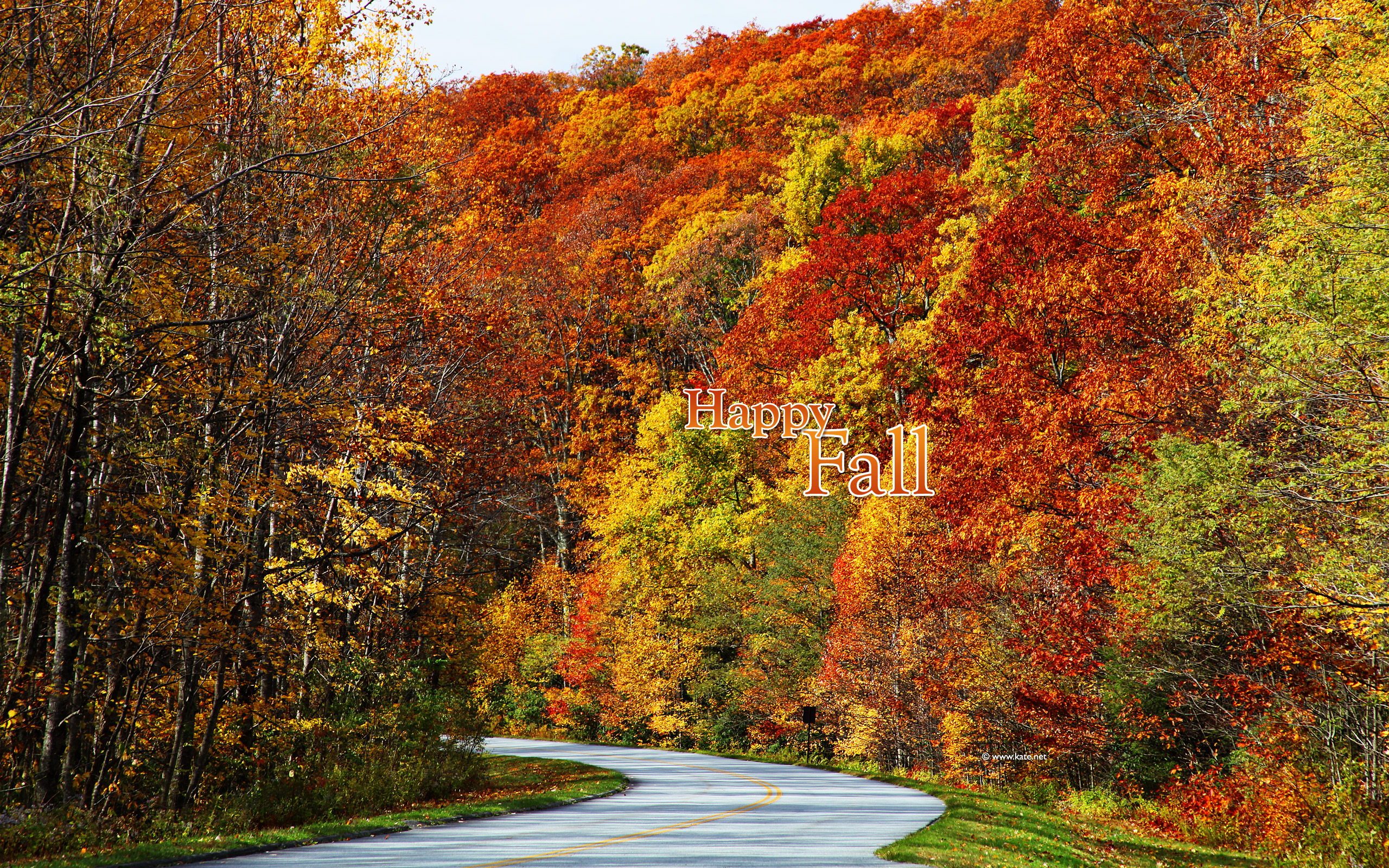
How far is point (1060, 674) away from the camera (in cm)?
2164

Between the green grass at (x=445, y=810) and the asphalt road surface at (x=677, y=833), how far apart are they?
1.84 feet

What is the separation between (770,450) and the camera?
135ft

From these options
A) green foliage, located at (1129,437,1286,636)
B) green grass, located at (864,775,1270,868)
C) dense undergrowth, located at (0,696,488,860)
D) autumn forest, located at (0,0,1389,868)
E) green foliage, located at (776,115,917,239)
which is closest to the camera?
dense undergrowth, located at (0,696,488,860)

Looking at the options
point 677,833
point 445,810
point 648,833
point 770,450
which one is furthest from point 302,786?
point 770,450

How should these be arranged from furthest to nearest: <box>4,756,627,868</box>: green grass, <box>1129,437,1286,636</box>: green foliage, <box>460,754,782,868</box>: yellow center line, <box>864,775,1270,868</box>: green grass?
<box>1129,437,1286,636</box>: green foliage
<box>864,775,1270,868</box>: green grass
<box>4,756,627,868</box>: green grass
<box>460,754,782,868</box>: yellow center line

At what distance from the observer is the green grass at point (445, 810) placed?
10.0m

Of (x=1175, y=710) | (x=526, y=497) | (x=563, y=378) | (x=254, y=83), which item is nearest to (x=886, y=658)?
(x=1175, y=710)

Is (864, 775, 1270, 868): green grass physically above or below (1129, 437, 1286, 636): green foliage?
below

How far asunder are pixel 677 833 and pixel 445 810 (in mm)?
5077

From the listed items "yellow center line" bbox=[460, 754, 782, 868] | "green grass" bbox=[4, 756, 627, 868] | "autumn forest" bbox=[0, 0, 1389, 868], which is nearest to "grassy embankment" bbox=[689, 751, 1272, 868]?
"autumn forest" bbox=[0, 0, 1389, 868]

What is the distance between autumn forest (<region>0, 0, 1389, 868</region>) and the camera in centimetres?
1082

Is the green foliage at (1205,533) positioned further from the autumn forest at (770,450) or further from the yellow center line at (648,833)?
the yellow center line at (648,833)

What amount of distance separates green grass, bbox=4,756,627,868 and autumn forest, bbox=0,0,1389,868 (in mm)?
1263

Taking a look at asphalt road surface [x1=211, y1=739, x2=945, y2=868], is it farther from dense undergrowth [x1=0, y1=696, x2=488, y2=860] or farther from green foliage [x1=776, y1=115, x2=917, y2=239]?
green foliage [x1=776, y1=115, x2=917, y2=239]
